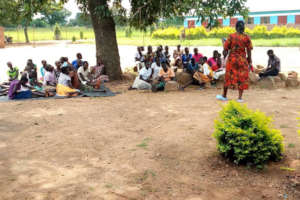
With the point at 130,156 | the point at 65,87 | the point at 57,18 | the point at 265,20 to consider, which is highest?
the point at 57,18

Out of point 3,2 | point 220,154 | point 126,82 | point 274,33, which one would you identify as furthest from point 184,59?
point 274,33

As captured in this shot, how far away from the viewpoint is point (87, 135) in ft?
16.3

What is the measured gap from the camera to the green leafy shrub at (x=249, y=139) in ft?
11.2

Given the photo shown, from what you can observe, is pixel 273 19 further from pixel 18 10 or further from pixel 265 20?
pixel 18 10

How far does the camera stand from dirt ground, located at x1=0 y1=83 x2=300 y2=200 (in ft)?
10.2

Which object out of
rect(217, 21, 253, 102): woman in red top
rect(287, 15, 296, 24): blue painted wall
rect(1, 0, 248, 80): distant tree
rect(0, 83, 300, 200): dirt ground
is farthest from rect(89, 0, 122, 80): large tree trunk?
rect(287, 15, 296, 24): blue painted wall

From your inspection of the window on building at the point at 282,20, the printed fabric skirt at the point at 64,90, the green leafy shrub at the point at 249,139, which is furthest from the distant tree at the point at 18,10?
the window on building at the point at 282,20

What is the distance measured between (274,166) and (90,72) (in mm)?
6645

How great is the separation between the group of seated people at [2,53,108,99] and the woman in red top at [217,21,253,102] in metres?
3.79

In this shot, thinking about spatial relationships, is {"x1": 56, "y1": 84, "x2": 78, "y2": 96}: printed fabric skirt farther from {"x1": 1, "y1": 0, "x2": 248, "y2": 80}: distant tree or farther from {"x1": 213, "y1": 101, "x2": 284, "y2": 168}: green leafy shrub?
{"x1": 213, "y1": 101, "x2": 284, "y2": 168}: green leafy shrub

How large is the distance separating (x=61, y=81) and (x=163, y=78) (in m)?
2.68

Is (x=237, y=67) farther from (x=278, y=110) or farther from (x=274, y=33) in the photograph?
(x=274, y=33)

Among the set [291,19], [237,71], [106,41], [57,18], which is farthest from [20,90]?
[57,18]

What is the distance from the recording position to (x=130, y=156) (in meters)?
4.00
